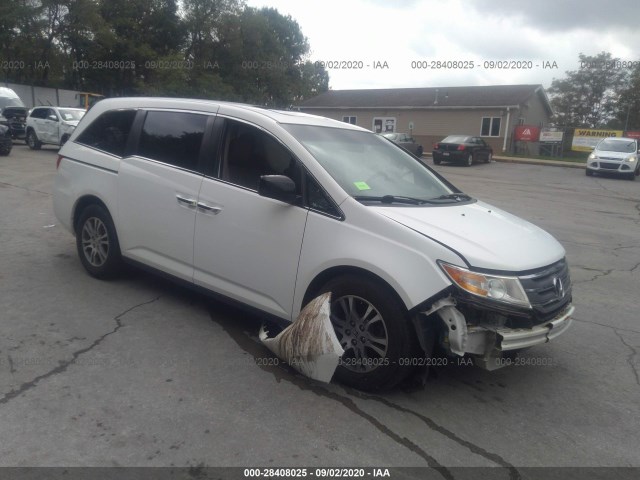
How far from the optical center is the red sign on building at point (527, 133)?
38.1 m

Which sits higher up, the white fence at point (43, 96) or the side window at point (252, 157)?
the white fence at point (43, 96)

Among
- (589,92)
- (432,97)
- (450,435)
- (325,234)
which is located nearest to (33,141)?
(325,234)

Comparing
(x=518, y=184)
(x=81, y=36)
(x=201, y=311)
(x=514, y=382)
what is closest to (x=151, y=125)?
(x=201, y=311)

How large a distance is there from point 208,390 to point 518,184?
18825 mm

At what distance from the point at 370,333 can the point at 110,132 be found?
12.0ft

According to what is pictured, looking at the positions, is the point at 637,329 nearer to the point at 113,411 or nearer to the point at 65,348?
the point at 113,411

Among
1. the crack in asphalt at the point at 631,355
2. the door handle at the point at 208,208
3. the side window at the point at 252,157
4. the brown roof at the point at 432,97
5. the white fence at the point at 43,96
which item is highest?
the brown roof at the point at 432,97

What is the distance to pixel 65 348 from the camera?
4.32m

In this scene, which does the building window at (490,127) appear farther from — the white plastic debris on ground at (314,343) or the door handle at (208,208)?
the white plastic debris on ground at (314,343)

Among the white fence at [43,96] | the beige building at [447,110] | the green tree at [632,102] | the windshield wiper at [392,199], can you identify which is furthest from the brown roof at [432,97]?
the windshield wiper at [392,199]

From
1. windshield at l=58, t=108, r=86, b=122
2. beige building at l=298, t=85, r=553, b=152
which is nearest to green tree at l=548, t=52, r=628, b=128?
beige building at l=298, t=85, r=553, b=152

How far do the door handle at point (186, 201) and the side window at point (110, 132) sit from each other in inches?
45.6

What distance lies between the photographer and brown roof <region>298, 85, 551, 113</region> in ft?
128

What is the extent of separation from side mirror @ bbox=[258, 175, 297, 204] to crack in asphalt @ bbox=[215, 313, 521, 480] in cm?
122
